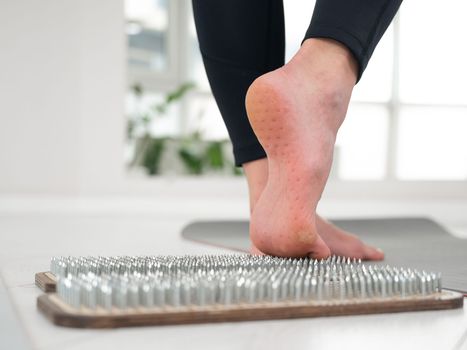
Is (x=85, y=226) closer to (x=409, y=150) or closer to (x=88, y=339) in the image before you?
(x=88, y=339)

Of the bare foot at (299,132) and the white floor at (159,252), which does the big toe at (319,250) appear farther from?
the white floor at (159,252)

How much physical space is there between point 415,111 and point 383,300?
394 cm

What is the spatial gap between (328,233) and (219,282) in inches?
23.2

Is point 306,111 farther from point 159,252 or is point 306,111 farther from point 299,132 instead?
point 159,252

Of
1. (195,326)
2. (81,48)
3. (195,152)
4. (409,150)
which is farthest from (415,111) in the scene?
(195,326)

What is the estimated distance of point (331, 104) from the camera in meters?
1.05

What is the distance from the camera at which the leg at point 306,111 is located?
3.33 feet

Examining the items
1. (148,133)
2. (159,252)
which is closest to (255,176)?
(159,252)

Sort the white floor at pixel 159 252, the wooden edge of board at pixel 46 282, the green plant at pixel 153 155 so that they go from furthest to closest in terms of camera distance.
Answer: the green plant at pixel 153 155
the wooden edge of board at pixel 46 282
the white floor at pixel 159 252

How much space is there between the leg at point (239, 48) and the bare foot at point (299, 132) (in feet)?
0.70

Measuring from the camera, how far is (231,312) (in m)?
0.73

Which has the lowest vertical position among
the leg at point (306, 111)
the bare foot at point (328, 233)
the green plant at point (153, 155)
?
the green plant at point (153, 155)

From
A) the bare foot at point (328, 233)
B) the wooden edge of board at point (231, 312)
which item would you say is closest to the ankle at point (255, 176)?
the bare foot at point (328, 233)

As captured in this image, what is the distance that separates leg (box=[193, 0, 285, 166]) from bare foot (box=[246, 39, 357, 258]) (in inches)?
8.4
